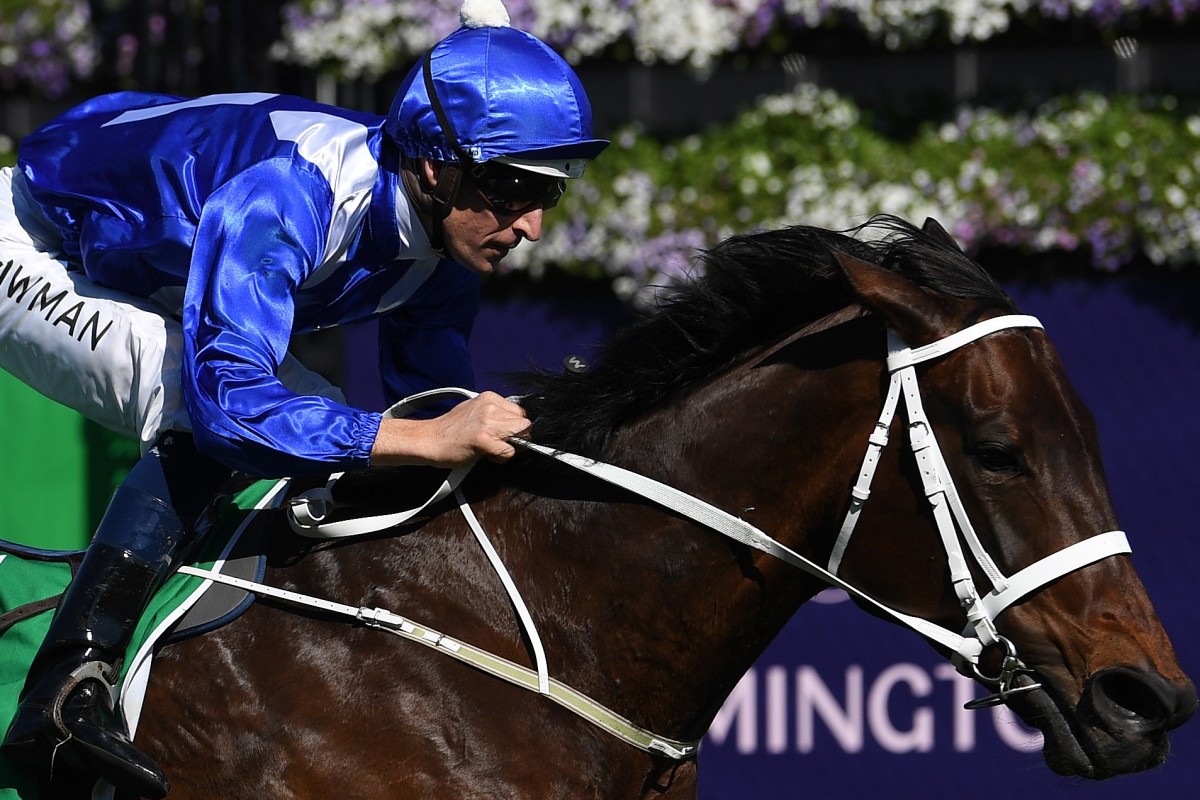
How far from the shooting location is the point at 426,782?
231 cm

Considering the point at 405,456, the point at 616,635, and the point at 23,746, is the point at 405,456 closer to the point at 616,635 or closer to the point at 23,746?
the point at 616,635

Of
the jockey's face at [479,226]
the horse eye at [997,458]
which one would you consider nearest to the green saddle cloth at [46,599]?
the jockey's face at [479,226]

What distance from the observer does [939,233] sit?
8.37 ft

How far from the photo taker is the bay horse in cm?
222

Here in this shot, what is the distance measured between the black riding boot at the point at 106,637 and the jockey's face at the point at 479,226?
590mm

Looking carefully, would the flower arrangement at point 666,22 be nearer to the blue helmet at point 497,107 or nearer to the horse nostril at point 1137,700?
the blue helmet at point 497,107

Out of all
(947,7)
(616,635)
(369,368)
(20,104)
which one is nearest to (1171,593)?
(947,7)

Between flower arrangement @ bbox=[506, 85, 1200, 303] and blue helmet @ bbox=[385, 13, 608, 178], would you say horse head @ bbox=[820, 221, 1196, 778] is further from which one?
flower arrangement @ bbox=[506, 85, 1200, 303]

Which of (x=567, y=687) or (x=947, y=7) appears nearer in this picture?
(x=567, y=687)

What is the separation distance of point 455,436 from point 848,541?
0.66 meters

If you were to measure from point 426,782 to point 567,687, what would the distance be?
270mm

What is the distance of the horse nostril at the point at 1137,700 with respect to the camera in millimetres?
2139

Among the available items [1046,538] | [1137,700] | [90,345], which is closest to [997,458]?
[1046,538]

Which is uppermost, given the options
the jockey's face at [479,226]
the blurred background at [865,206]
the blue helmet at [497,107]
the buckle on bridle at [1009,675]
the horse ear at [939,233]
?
the blue helmet at [497,107]
